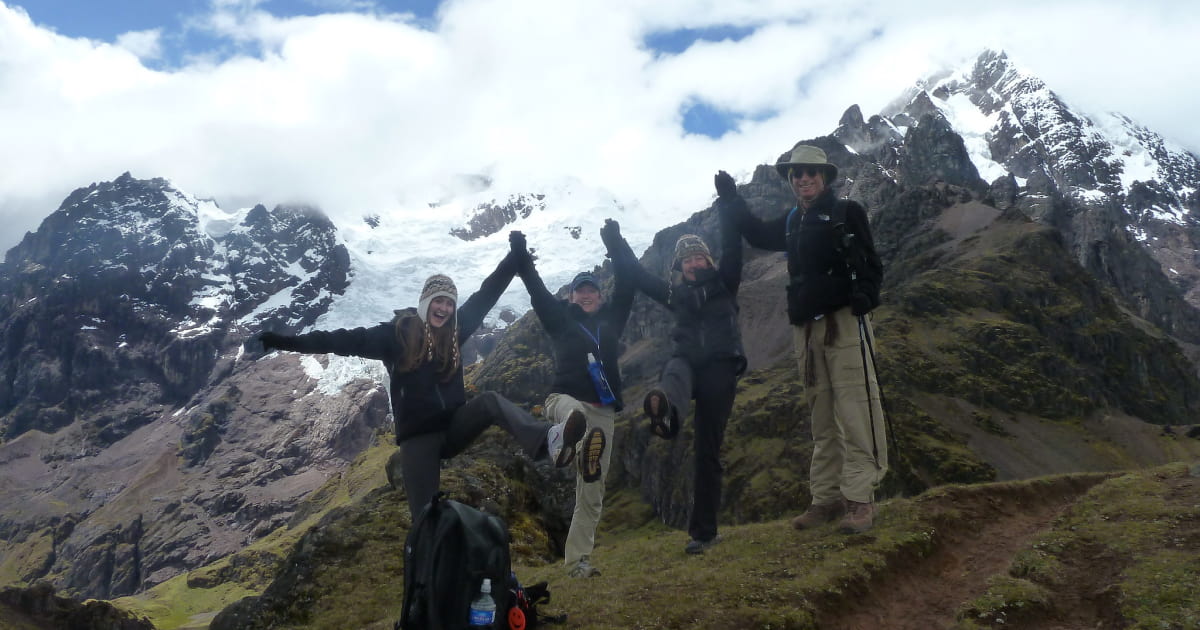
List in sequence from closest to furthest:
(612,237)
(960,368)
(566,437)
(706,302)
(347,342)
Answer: (566,437) → (347,342) → (706,302) → (612,237) → (960,368)

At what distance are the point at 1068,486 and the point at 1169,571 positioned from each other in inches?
434

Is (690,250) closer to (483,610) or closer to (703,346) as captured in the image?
(703,346)

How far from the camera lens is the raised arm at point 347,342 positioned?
10906 millimetres

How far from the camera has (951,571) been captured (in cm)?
1272

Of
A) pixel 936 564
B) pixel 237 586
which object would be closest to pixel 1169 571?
Result: pixel 936 564

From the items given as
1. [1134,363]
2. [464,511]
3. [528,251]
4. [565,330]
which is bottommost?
[1134,363]

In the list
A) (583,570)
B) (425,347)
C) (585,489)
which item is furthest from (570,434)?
(583,570)

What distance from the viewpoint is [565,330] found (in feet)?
42.3

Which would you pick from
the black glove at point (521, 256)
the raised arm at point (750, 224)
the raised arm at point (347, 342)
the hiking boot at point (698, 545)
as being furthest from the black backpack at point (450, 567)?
the raised arm at point (750, 224)

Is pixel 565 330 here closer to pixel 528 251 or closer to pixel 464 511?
pixel 528 251

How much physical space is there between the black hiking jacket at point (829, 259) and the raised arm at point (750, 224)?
52cm

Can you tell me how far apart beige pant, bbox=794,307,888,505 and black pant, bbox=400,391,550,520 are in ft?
16.4

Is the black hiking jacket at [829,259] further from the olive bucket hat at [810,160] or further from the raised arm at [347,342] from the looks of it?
the raised arm at [347,342]

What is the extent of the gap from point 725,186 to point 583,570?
287 inches
